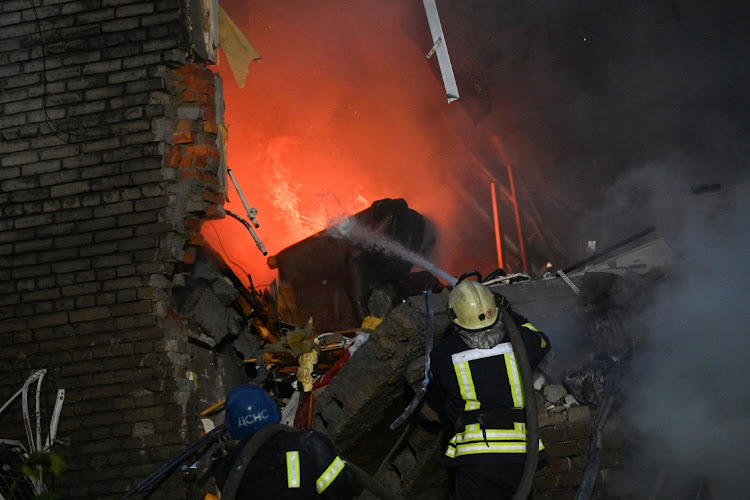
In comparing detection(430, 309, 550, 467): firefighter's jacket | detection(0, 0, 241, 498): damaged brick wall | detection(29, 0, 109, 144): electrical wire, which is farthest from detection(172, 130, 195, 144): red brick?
detection(430, 309, 550, 467): firefighter's jacket

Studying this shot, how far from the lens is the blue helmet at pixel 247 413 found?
152 inches

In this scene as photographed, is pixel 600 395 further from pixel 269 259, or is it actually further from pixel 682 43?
pixel 682 43

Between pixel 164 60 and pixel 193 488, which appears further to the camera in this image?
pixel 164 60

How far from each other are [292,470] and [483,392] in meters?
1.48

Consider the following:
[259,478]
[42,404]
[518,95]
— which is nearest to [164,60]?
[42,404]

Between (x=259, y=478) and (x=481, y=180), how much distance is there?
30.1ft

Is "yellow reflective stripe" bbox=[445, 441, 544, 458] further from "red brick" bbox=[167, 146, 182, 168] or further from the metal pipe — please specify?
the metal pipe

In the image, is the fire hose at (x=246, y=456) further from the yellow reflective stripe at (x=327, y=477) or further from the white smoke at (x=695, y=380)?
the white smoke at (x=695, y=380)

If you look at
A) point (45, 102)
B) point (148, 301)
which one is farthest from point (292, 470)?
point (45, 102)

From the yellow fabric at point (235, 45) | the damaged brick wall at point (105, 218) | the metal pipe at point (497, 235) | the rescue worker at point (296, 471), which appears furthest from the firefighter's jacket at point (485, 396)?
the metal pipe at point (497, 235)

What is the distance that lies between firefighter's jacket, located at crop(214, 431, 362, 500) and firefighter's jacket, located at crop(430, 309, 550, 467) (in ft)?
3.67

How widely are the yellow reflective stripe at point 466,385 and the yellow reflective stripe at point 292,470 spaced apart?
4.59ft

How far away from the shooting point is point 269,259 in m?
9.06

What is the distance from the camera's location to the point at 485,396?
4633mm
